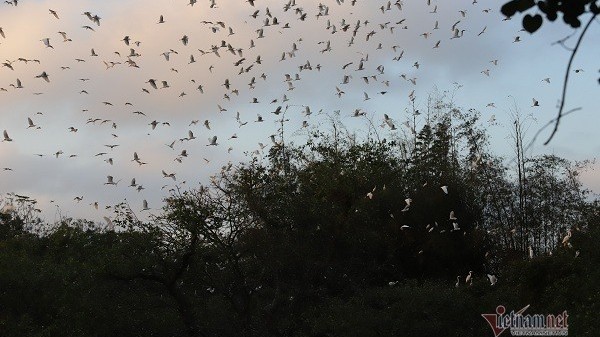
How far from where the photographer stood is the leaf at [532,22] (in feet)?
19.2

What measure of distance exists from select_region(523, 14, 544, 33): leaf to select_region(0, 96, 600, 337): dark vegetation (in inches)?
787

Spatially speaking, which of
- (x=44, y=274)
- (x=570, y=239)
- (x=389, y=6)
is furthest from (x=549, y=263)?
(x=44, y=274)

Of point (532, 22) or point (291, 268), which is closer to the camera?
point (532, 22)

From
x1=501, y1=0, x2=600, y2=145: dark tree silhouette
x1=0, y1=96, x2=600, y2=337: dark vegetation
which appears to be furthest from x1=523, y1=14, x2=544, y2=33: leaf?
x1=0, y1=96, x2=600, y2=337: dark vegetation

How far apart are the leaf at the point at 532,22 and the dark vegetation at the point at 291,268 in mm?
19988

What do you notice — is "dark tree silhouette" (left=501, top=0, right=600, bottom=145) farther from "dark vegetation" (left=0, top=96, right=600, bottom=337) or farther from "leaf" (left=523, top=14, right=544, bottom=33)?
"dark vegetation" (left=0, top=96, right=600, bottom=337)

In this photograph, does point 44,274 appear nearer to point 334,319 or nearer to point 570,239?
point 334,319

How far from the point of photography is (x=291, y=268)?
98.8ft

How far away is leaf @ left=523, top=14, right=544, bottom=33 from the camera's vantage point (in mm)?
5867

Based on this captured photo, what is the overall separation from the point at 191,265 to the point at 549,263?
1131 cm

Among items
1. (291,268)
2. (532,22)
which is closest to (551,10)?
(532,22)

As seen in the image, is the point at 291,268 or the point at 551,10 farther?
the point at 291,268

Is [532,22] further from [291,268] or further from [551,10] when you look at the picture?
[291,268]

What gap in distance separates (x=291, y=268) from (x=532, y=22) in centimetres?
2465
